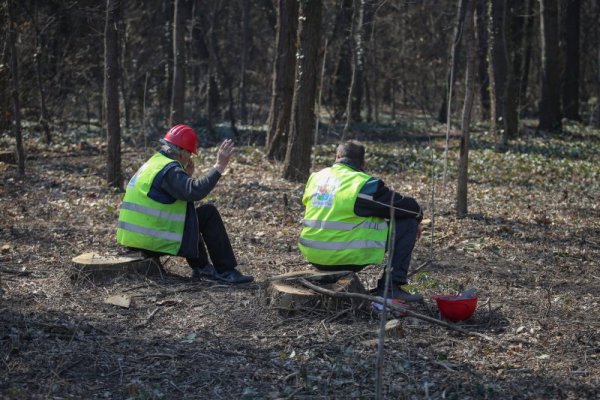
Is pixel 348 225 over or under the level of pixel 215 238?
over

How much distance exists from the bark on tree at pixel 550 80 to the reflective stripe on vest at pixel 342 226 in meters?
15.8

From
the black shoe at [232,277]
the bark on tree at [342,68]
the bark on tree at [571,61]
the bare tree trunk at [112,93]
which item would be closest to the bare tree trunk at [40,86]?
the bare tree trunk at [112,93]

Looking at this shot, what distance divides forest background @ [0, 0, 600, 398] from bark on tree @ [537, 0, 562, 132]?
0.19 ft

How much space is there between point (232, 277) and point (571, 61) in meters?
19.5

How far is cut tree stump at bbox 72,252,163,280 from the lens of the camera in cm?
728

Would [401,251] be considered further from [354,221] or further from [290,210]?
[290,210]

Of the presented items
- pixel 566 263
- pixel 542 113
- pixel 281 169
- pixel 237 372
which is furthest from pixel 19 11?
pixel 237 372

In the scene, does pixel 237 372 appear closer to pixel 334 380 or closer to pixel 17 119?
pixel 334 380

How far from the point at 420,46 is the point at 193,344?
77.3 ft

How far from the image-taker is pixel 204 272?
7781 mm

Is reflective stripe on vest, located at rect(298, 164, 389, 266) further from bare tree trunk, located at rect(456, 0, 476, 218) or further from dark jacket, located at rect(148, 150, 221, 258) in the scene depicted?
bare tree trunk, located at rect(456, 0, 476, 218)

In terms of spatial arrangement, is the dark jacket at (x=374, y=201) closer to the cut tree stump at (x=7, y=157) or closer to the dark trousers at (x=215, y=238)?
the dark trousers at (x=215, y=238)

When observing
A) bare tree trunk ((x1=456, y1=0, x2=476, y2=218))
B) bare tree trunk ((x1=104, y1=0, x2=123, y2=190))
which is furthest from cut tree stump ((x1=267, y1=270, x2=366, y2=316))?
bare tree trunk ((x1=104, y1=0, x2=123, y2=190))

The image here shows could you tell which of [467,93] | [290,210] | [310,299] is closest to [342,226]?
[310,299]
